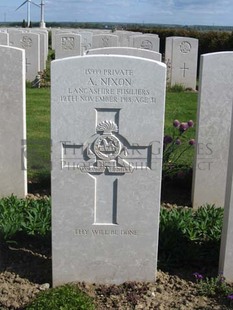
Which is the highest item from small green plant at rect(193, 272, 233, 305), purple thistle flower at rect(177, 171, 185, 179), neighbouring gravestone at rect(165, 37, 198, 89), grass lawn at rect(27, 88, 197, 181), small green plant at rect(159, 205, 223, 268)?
neighbouring gravestone at rect(165, 37, 198, 89)

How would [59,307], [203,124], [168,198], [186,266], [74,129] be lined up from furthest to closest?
[168,198], [203,124], [186,266], [74,129], [59,307]

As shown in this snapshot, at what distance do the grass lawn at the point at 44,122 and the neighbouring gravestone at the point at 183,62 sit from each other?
70 cm

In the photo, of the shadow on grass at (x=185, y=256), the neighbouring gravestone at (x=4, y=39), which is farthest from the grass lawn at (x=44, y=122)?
the shadow on grass at (x=185, y=256)

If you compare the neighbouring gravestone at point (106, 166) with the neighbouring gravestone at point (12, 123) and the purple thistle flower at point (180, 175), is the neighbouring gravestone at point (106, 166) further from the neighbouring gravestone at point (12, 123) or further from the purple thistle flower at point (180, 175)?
the purple thistle flower at point (180, 175)

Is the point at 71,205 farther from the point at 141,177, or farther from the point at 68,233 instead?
the point at 141,177

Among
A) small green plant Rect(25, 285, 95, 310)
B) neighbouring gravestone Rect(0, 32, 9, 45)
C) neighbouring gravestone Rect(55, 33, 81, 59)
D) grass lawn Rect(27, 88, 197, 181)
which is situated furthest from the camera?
neighbouring gravestone Rect(55, 33, 81, 59)

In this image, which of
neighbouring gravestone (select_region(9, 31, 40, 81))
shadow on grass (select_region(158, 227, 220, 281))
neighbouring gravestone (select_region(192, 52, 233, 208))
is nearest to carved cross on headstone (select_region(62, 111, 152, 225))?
shadow on grass (select_region(158, 227, 220, 281))

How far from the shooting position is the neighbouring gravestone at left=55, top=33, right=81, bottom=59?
47.6 feet

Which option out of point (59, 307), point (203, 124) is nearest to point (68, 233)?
point (59, 307)

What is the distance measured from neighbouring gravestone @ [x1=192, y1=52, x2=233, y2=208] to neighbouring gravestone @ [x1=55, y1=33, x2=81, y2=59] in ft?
32.3

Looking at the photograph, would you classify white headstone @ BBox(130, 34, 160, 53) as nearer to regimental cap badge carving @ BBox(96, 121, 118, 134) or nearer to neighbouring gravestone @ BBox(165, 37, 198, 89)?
neighbouring gravestone @ BBox(165, 37, 198, 89)

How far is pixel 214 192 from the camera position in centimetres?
541

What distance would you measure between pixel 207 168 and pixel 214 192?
28 cm

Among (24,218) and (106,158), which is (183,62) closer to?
(24,218)
